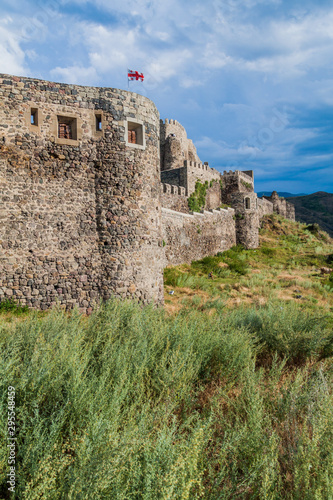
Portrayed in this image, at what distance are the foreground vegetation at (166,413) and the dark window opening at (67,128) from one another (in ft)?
16.6

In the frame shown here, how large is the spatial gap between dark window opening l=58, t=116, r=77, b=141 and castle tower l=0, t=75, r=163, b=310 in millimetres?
28

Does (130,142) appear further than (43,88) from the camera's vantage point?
Yes

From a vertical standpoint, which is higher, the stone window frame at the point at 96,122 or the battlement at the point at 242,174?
the battlement at the point at 242,174

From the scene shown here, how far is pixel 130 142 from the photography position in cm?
963

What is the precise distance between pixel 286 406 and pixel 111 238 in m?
6.34

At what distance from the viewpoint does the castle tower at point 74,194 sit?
27.0ft

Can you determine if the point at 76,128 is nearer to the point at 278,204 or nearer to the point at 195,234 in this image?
the point at 195,234

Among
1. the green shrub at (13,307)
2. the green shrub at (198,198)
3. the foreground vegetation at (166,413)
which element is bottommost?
the foreground vegetation at (166,413)

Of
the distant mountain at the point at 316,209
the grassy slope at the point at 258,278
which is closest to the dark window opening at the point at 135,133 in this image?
the grassy slope at the point at 258,278

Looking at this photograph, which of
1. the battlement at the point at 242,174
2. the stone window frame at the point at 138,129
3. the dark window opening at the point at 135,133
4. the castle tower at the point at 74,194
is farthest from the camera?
the battlement at the point at 242,174

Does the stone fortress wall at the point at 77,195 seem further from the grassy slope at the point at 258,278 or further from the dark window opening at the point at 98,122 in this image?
the grassy slope at the point at 258,278

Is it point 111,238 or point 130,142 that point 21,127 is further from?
point 111,238

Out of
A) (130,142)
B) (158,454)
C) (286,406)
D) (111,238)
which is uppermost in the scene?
(130,142)

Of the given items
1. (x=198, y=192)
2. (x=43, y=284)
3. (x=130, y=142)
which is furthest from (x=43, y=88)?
(x=198, y=192)
